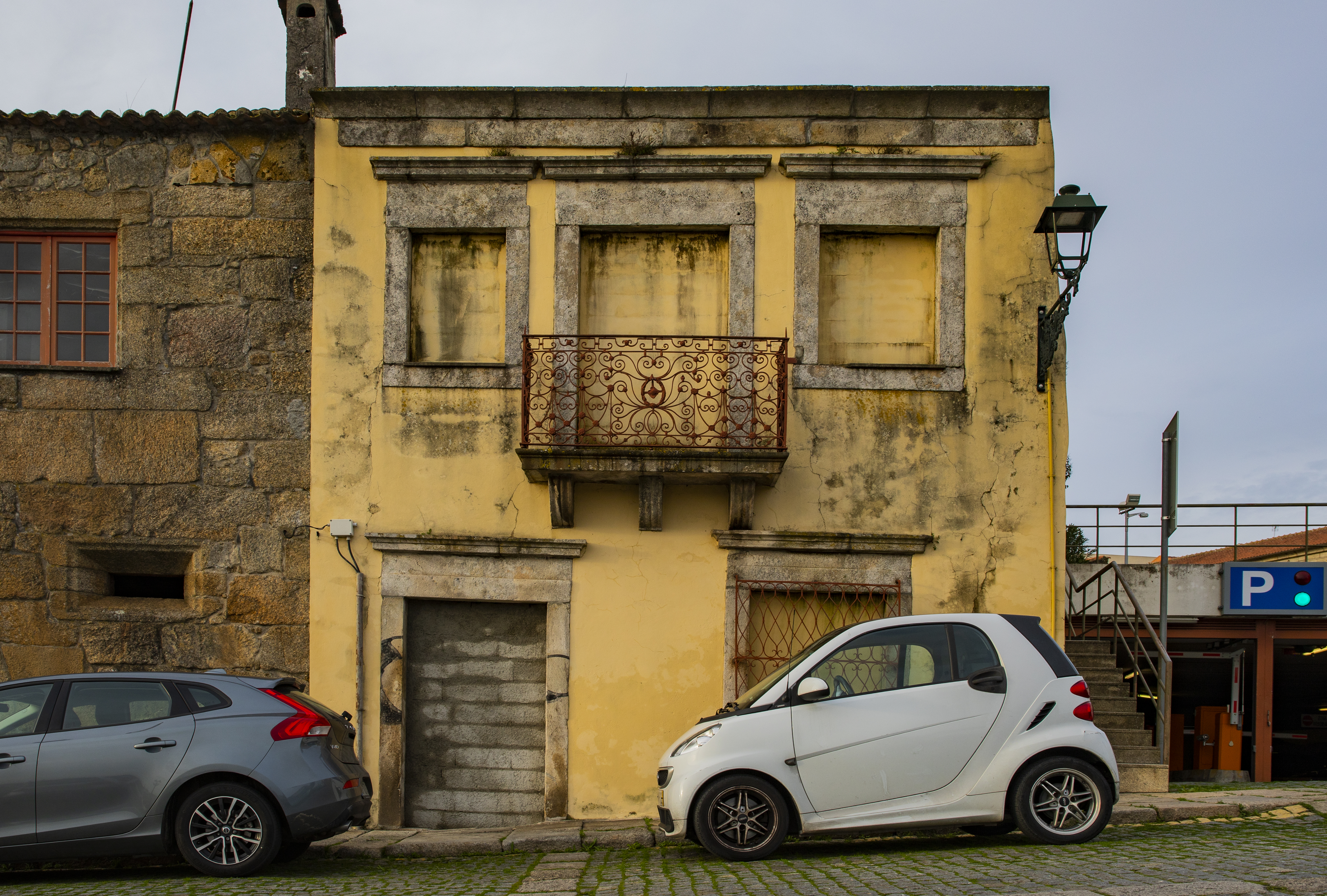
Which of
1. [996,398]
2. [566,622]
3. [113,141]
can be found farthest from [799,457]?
[113,141]

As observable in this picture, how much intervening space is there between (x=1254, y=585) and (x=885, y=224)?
8.15m

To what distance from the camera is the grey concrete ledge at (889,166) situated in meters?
9.63

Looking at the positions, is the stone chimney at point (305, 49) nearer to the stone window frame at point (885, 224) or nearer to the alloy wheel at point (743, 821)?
the stone window frame at point (885, 224)

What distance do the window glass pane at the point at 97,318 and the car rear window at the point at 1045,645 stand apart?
27.3 feet

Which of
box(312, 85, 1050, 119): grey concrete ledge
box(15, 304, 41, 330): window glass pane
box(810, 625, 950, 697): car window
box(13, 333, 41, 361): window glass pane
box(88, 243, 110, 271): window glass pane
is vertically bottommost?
box(810, 625, 950, 697): car window

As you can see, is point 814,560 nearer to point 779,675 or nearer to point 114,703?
point 779,675

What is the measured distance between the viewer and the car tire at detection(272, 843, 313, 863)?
23.3ft

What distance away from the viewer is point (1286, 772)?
17.9 m

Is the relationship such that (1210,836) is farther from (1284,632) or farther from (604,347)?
(1284,632)

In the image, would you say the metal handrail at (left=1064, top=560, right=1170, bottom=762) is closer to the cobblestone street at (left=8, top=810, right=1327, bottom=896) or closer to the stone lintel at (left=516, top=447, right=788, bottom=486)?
the cobblestone street at (left=8, top=810, right=1327, bottom=896)

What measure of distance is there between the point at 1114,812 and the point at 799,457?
3731mm

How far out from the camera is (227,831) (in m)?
6.59

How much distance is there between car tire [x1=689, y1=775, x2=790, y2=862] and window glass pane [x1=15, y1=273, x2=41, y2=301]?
7.79m

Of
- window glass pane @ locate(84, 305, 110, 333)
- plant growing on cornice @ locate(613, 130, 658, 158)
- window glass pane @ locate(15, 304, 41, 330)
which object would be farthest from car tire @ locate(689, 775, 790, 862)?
window glass pane @ locate(15, 304, 41, 330)
